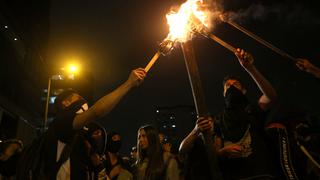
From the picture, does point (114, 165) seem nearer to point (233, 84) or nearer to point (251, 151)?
point (233, 84)

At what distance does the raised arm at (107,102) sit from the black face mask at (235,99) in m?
1.17

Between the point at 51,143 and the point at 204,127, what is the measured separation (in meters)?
1.66

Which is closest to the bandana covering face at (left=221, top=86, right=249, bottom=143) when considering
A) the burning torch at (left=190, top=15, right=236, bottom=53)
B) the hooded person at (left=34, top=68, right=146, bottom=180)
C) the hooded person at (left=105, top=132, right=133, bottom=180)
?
the burning torch at (left=190, top=15, right=236, bottom=53)

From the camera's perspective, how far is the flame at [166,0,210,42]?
437 cm

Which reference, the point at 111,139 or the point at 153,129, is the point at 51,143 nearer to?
the point at 153,129

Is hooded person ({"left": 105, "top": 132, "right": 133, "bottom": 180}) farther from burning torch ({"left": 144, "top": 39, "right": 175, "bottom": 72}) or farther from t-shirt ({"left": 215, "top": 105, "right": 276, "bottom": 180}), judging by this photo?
burning torch ({"left": 144, "top": 39, "right": 175, "bottom": 72})

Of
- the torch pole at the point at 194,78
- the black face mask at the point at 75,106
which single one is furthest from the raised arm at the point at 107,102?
the torch pole at the point at 194,78

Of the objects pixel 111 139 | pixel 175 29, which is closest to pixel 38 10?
pixel 111 139

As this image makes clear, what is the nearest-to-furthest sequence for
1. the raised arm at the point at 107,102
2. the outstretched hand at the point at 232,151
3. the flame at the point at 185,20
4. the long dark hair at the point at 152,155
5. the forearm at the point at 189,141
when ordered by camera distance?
the raised arm at the point at 107,102 → the outstretched hand at the point at 232,151 → the flame at the point at 185,20 → the forearm at the point at 189,141 → the long dark hair at the point at 152,155

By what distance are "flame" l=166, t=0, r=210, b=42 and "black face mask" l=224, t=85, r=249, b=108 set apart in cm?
92

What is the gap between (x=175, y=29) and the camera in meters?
4.54

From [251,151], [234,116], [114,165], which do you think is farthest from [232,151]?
[114,165]

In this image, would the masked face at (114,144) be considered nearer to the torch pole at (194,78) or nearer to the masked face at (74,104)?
the masked face at (74,104)

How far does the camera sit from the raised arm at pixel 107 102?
3676 millimetres
